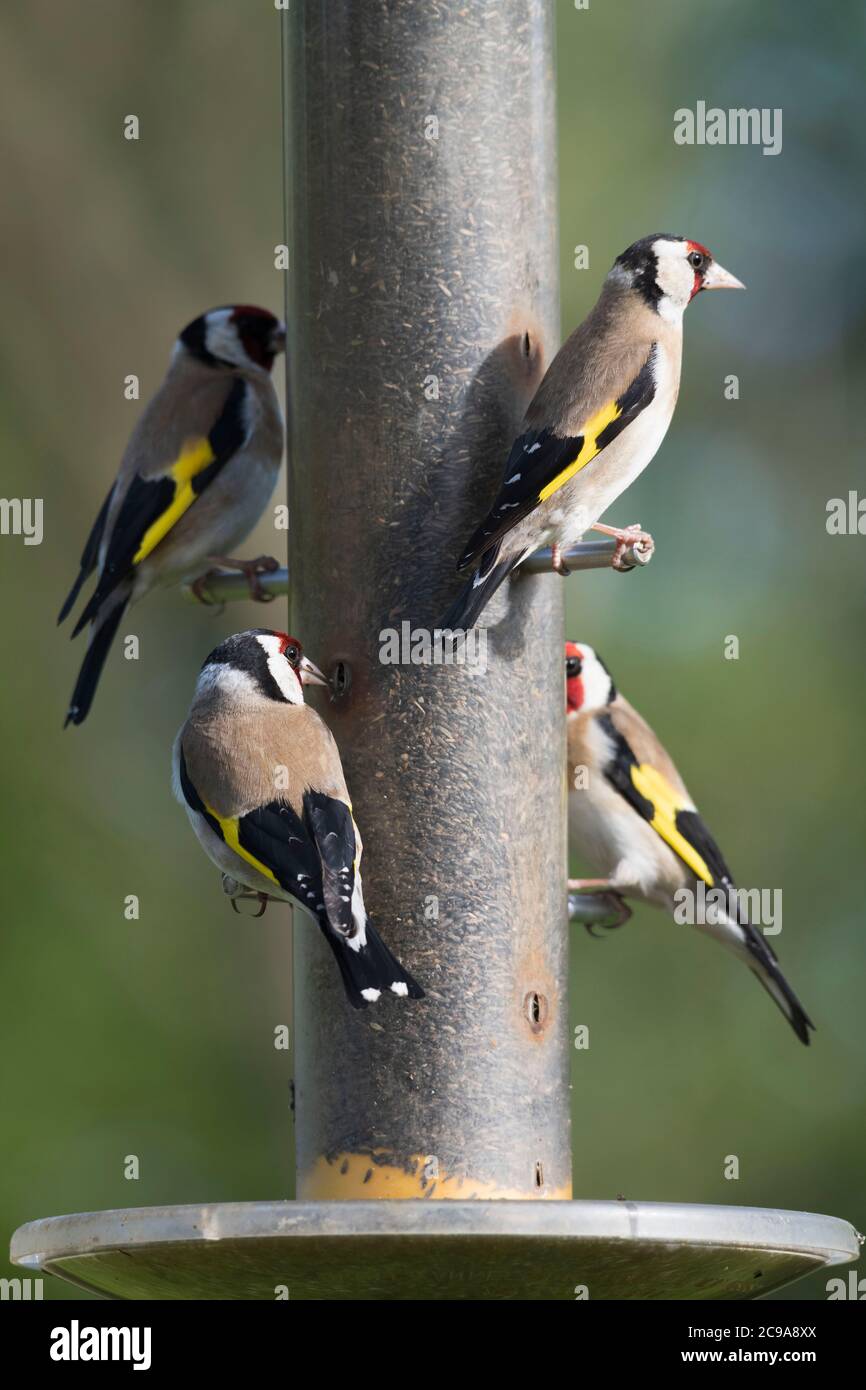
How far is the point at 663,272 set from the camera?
6961 millimetres

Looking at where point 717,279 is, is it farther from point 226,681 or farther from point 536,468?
point 226,681

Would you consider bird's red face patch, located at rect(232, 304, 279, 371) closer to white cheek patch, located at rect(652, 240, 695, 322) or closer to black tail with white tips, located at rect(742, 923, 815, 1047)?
white cheek patch, located at rect(652, 240, 695, 322)

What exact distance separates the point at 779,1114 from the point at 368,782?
8.12 metres

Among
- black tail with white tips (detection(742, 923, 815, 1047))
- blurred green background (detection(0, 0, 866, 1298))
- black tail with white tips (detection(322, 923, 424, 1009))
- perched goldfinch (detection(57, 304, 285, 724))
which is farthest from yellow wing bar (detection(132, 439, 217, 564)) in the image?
blurred green background (detection(0, 0, 866, 1298))

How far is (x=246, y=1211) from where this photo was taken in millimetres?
4988

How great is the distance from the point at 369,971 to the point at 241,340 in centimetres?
445

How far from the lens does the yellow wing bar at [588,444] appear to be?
6.22m

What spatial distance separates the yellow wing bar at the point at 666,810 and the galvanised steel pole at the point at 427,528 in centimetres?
216

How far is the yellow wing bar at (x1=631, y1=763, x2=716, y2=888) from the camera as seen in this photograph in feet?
28.3

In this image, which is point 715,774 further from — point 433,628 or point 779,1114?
point 433,628

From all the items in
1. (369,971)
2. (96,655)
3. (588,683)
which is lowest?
(369,971)

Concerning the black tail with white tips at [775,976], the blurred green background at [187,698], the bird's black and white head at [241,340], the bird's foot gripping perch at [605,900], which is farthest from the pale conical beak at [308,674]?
the blurred green background at [187,698]

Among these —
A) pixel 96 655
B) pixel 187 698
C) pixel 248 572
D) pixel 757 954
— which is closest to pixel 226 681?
pixel 248 572
